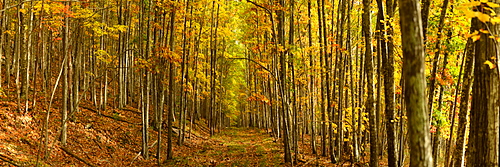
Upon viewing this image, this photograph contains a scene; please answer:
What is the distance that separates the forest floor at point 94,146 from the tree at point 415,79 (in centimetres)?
762

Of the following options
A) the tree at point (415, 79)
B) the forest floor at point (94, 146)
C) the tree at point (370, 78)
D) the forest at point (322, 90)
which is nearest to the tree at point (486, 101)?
the forest at point (322, 90)

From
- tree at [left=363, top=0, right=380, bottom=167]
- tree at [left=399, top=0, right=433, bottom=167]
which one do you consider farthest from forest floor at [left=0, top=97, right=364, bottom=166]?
tree at [left=399, top=0, right=433, bottom=167]

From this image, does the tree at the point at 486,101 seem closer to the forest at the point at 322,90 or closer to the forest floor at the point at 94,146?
the forest at the point at 322,90

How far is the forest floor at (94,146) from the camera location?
10648 mm

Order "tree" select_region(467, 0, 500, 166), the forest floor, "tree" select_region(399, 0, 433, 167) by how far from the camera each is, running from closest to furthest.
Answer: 1. "tree" select_region(399, 0, 433, 167)
2. "tree" select_region(467, 0, 500, 166)
3. the forest floor

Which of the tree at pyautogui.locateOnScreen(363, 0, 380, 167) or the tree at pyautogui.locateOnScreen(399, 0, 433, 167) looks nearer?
the tree at pyautogui.locateOnScreen(399, 0, 433, 167)

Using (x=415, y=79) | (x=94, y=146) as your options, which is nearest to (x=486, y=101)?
(x=415, y=79)

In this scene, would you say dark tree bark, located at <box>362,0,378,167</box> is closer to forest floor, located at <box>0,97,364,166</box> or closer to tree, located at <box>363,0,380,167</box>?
tree, located at <box>363,0,380,167</box>

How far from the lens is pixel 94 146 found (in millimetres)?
13617

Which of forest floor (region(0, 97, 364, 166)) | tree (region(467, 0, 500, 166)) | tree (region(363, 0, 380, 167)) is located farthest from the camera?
forest floor (region(0, 97, 364, 166))

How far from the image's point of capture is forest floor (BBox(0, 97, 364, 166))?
10.6 m

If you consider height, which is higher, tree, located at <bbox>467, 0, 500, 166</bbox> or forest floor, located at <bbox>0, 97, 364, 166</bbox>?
tree, located at <bbox>467, 0, 500, 166</bbox>

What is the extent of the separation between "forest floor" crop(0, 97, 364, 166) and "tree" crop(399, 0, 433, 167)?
7.62 m

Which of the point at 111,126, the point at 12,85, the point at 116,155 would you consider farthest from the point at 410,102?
the point at 12,85
